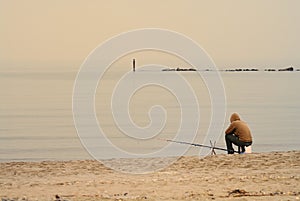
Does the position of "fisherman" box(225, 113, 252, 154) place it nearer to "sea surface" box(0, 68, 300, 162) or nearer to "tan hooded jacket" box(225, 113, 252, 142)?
"tan hooded jacket" box(225, 113, 252, 142)

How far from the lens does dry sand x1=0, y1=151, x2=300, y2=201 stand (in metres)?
11.3

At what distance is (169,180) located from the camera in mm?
13016

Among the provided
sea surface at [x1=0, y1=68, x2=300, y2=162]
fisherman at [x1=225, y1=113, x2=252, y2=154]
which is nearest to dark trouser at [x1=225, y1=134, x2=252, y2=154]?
fisherman at [x1=225, y1=113, x2=252, y2=154]

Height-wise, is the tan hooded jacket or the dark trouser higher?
the tan hooded jacket

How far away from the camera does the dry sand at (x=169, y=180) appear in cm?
1126

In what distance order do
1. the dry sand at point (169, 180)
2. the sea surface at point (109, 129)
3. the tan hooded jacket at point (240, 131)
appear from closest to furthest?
the dry sand at point (169, 180) → the tan hooded jacket at point (240, 131) → the sea surface at point (109, 129)

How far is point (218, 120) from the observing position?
39.1 m

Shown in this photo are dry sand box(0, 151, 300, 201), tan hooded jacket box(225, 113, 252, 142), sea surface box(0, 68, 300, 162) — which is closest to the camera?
dry sand box(0, 151, 300, 201)

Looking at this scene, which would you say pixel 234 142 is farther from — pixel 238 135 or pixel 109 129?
pixel 109 129

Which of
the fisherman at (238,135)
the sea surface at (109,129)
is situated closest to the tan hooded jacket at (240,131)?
the fisherman at (238,135)

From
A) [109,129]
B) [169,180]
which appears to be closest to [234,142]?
[169,180]

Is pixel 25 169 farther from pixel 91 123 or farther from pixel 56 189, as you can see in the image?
pixel 91 123

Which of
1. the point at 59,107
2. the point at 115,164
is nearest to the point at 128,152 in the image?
the point at 115,164

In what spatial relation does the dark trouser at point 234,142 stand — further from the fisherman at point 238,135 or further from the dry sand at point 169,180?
the dry sand at point 169,180
